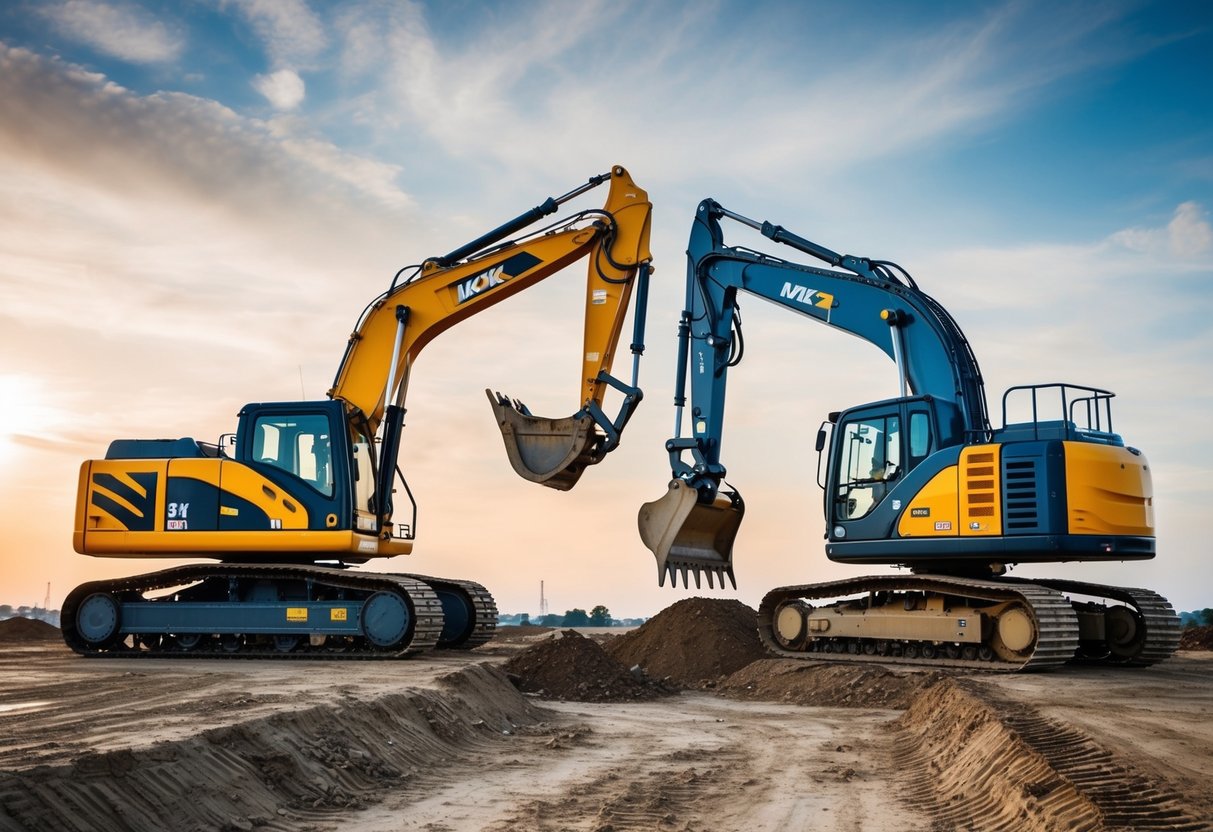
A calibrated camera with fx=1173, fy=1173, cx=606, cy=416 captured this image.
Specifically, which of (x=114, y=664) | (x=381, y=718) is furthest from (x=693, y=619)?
(x=381, y=718)

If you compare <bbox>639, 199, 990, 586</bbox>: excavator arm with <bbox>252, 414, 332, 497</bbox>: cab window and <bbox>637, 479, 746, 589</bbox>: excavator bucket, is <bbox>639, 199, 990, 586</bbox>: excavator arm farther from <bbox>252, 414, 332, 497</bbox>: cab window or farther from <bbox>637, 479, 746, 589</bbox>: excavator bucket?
<bbox>252, 414, 332, 497</bbox>: cab window

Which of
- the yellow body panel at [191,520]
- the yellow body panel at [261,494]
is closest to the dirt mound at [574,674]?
the yellow body panel at [191,520]

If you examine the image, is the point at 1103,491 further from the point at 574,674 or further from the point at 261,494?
the point at 261,494

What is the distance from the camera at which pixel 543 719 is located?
1262 cm

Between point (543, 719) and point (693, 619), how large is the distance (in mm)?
7373

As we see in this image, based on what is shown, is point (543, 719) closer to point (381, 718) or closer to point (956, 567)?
point (381, 718)

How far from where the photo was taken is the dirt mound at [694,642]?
18.4 meters

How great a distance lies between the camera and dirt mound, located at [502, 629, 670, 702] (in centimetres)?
1481

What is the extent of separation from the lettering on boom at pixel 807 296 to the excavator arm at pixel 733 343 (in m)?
0.02

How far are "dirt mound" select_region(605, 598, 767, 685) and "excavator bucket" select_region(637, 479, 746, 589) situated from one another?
1417mm

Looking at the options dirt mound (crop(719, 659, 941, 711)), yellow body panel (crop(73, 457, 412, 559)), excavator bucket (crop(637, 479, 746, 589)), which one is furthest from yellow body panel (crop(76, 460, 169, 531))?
dirt mound (crop(719, 659, 941, 711))

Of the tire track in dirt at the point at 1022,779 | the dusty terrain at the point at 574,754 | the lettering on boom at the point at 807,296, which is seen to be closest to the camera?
the tire track in dirt at the point at 1022,779

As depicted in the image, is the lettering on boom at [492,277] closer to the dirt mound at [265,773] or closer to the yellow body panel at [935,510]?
the yellow body panel at [935,510]

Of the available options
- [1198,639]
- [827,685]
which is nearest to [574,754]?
[827,685]
